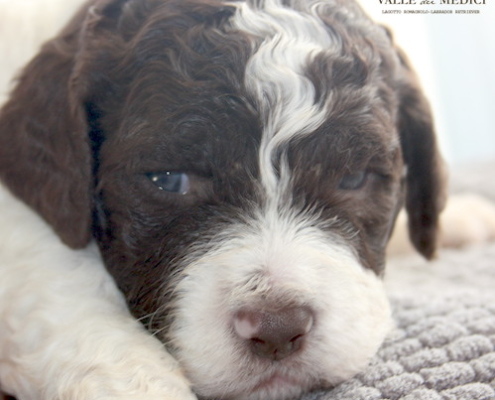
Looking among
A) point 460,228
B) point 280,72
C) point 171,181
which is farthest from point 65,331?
point 460,228

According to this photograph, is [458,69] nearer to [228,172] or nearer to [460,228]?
[460,228]

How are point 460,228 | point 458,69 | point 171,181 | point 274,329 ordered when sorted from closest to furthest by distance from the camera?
point 274,329 < point 171,181 < point 460,228 < point 458,69

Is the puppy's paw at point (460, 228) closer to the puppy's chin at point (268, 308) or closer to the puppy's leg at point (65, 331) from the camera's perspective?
the puppy's chin at point (268, 308)

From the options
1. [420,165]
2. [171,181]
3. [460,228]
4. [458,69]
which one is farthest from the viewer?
[458,69]

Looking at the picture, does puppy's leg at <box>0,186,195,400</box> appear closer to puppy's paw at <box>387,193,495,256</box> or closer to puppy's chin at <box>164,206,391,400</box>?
puppy's chin at <box>164,206,391,400</box>

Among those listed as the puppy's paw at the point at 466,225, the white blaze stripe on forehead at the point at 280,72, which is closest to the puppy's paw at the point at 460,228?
the puppy's paw at the point at 466,225

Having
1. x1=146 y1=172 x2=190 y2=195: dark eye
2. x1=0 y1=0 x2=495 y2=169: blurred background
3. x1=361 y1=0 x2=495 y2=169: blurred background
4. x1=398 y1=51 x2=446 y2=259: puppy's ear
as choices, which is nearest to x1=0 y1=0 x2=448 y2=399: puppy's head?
x1=146 y1=172 x2=190 y2=195: dark eye
